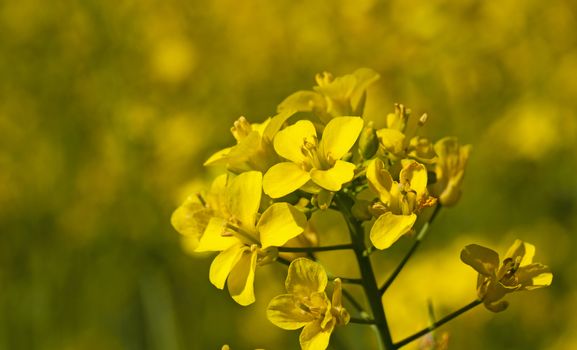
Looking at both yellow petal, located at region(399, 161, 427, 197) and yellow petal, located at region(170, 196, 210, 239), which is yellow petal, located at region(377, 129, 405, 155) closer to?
yellow petal, located at region(399, 161, 427, 197)

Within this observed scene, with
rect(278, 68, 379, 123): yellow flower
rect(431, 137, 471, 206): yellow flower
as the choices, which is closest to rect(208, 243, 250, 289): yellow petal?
rect(278, 68, 379, 123): yellow flower

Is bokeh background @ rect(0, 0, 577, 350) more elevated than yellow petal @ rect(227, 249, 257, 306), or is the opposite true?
bokeh background @ rect(0, 0, 577, 350)

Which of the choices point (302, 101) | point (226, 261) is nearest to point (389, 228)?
point (226, 261)

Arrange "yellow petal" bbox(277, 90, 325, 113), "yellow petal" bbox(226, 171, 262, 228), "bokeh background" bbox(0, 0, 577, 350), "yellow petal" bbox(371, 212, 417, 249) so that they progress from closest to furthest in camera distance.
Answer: "yellow petal" bbox(371, 212, 417, 249) → "yellow petal" bbox(226, 171, 262, 228) → "yellow petal" bbox(277, 90, 325, 113) → "bokeh background" bbox(0, 0, 577, 350)

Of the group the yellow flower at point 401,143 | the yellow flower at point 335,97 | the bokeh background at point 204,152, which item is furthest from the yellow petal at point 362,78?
the bokeh background at point 204,152

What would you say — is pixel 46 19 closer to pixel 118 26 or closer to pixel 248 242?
pixel 118 26

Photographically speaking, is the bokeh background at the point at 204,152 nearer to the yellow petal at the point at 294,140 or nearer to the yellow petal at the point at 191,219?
the yellow petal at the point at 191,219

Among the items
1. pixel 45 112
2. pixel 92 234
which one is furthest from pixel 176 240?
pixel 45 112
